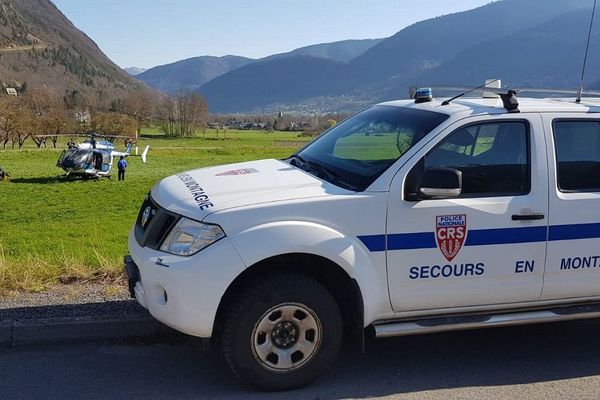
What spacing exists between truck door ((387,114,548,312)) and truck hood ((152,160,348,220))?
0.54m

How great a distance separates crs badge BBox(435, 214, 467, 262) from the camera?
4.23 metres

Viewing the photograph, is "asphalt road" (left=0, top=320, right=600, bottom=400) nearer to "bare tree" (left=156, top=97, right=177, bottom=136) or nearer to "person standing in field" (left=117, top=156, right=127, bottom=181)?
"person standing in field" (left=117, top=156, right=127, bottom=181)

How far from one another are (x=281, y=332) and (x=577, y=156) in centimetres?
243

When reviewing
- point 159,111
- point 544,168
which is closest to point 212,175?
point 544,168

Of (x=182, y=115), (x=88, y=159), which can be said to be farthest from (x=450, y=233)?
(x=182, y=115)

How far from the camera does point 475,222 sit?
429cm

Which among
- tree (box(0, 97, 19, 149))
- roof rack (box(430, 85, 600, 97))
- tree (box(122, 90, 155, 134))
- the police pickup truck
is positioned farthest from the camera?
tree (box(122, 90, 155, 134))

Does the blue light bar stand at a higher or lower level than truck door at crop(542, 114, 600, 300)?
higher

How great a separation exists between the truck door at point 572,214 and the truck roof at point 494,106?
12cm

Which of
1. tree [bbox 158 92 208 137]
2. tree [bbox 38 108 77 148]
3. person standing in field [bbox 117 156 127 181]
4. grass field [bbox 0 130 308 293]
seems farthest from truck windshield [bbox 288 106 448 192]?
tree [bbox 158 92 208 137]

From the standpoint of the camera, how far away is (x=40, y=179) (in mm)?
42062

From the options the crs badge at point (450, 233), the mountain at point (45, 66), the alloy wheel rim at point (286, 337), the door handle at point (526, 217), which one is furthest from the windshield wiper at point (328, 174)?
the mountain at point (45, 66)

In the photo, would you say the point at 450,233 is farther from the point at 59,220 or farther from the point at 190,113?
the point at 190,113

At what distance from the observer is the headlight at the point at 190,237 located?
392 cm
